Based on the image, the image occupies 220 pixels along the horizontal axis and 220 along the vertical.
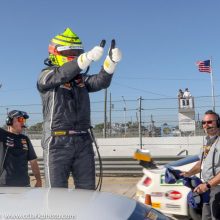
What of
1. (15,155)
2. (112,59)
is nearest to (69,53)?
(112,59)

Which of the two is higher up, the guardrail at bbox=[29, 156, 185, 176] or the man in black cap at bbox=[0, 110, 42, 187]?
the man in black cap at bbox=[0, 110, 42, 187]

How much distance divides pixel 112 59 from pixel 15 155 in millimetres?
2030

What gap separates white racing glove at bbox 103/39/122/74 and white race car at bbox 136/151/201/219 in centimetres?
208

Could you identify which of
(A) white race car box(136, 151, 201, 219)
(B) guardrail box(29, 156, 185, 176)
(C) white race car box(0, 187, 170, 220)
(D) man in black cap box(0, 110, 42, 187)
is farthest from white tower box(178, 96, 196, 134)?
(C) white race car box(0, 187, 170, 220)

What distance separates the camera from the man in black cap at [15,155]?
5.18 m

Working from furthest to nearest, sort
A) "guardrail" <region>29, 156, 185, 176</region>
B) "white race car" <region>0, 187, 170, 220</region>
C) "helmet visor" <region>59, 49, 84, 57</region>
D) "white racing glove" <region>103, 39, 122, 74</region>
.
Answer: "guardrail" <region>29, 156, 185, 176</region>, "helmet visor" <region>59, 49, 84, 57</region>, "white racing glove" <region>103, 39, 122, 74</region>, "white race car" <region>0, 187, 170, 220</region>

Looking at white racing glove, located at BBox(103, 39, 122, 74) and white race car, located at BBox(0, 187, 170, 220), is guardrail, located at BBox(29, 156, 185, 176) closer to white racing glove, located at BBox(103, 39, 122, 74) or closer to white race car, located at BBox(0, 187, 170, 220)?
white racing glove, located at BBox(103, 39, 122, 74)

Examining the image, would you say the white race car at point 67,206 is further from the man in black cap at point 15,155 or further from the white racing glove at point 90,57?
the man in black cap at point 15,155

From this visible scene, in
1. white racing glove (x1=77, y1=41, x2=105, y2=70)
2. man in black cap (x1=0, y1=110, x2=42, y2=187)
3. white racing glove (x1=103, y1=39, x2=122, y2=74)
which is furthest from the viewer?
man in black cap (x1=0, y1=110, x2=42, y2=187)

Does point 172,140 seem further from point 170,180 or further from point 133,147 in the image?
point 170,180

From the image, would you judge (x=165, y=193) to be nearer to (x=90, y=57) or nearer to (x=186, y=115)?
(x=90, y=57)

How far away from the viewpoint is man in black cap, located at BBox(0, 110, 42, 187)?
5.18 m

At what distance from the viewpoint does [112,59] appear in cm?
399

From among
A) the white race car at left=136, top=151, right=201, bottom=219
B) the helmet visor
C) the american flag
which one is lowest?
the white race car at left=136, top=151, right=201, bottom=219
